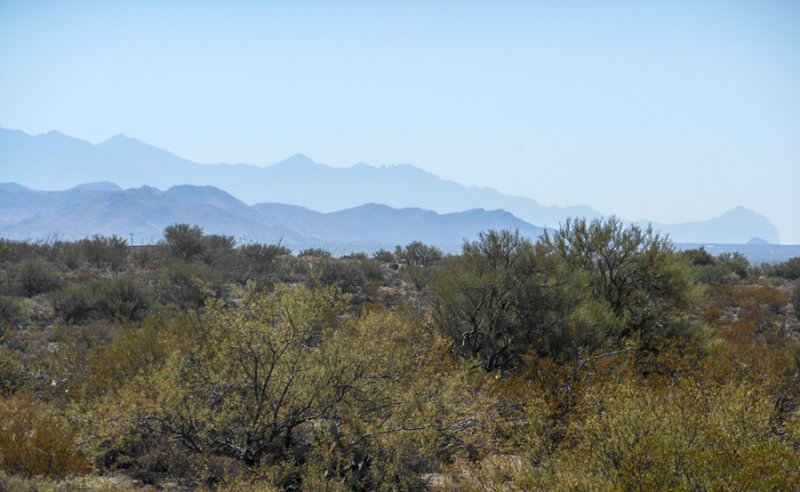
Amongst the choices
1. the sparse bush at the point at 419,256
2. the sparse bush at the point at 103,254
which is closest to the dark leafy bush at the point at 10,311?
the sparse bush at the point at 103,254

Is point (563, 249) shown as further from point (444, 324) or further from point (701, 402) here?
point (701, 402)

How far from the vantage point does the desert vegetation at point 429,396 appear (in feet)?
17.7

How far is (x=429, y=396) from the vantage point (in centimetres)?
796

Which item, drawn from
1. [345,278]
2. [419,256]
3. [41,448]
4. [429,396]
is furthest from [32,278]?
[419,256]

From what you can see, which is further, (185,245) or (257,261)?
(185,245)

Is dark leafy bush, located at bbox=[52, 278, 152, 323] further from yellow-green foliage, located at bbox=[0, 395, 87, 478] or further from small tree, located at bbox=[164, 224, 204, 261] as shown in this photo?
small tree, located at bbox=[164, 224, 204, 261]

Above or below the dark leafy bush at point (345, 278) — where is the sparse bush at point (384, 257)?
above

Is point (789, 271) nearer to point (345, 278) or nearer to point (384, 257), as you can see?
point (384, 257)

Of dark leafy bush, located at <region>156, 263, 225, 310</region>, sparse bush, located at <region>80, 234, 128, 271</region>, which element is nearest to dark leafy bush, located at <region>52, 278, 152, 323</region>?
dark leafy bush, located at <region>156, 263, 225, 310</region>

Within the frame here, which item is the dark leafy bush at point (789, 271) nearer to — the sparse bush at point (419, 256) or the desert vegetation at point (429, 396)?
the sparse bush at point (419, 256)

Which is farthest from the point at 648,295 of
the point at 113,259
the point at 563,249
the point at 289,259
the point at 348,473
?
the point at 113,259

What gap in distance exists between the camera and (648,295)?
43.5 ft

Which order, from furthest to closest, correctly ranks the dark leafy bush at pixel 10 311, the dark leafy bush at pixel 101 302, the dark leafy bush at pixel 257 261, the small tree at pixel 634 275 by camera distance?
1. the dark leafy bush at pixel 257 261
2. the dark leafy bush at pixel 101 302
3. the dark leafy bush at pixel 10 311
4. the small tree at pixel 634 275

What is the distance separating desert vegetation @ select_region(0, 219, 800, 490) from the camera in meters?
5.41
